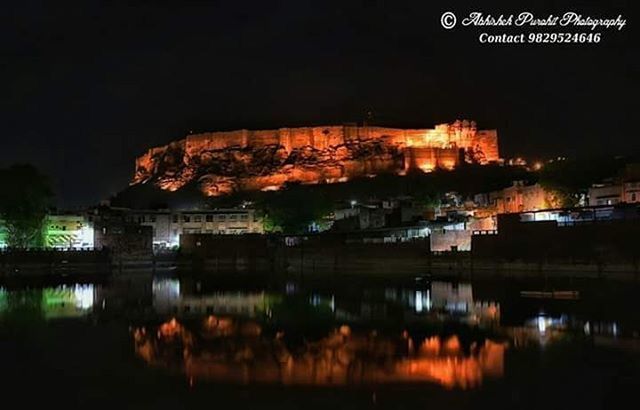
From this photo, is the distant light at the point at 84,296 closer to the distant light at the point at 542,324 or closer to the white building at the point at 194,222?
the distant light at the point at 542,324

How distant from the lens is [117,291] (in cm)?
3512

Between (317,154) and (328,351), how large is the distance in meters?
88.8

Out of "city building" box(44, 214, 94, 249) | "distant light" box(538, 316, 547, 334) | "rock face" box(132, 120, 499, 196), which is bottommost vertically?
"distant light" box(538, 316, 547, 334)

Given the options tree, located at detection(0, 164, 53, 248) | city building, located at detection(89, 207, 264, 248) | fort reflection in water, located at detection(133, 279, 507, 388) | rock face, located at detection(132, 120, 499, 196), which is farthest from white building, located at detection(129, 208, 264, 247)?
fort reflection in water, located at detection(133, 279, 507, 388)

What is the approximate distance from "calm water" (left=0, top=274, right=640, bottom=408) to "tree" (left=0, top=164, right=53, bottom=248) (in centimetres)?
2710

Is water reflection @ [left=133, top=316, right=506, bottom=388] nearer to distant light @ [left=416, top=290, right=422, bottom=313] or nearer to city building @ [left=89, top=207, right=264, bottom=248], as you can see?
distant light @ [left=416, top=290, right=422, bottom=313]

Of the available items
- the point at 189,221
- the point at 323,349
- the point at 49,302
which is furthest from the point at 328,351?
the point at 189,221

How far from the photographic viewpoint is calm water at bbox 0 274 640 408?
12258 millimetres

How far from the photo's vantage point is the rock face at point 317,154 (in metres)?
101

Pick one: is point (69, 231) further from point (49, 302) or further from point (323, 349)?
point (323, 349)

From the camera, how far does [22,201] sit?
54.0 metres

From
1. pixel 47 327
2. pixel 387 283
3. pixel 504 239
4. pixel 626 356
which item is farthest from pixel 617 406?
pixel 504 239

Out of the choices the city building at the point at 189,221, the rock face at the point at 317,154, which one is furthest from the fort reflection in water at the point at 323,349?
the rock face at the point at 317,154

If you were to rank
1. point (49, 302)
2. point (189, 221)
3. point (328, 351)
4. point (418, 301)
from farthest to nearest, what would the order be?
1. point (189, 221)
2. point (49, 302)
3. point (418, 301)
4. point (328, 351)
